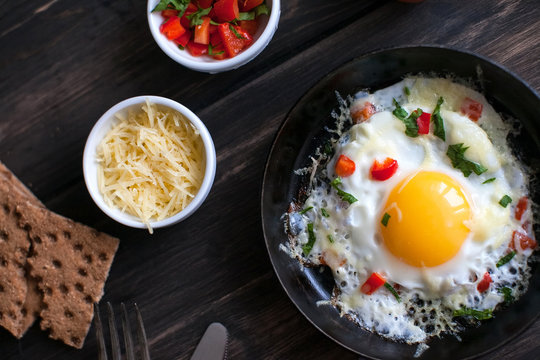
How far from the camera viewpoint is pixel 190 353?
2.69m

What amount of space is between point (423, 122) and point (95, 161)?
59.3 inches

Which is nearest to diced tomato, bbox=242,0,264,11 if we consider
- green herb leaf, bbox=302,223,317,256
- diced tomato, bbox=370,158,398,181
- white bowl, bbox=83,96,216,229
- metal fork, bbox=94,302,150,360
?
white bowl, bbox=83,96,216,229

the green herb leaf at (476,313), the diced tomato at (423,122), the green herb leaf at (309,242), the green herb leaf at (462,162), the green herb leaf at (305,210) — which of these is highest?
the diced tomato at (423,122)

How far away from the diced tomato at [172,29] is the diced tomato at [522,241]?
5.79 feet

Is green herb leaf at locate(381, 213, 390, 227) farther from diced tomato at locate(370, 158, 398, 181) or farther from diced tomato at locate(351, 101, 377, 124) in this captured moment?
diced tomato at locate(351, 101, 377, 124)

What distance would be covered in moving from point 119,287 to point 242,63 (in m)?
1.28

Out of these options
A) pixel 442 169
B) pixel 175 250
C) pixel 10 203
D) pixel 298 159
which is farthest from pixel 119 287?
pixel 442 169

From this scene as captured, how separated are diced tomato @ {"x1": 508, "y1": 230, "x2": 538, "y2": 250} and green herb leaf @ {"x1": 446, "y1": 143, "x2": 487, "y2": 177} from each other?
0.33 meters

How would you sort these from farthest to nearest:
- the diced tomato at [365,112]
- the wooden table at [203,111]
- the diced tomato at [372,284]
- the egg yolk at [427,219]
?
the wooden table at [203,111]
the diced tomato at [365,112]
the diced tomato at [372,284]
the egg yolk at [427,219]

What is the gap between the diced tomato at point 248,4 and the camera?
2463 millimetres

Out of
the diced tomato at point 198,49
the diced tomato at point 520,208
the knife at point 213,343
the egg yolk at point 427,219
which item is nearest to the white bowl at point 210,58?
the diced tomato at point 198,49

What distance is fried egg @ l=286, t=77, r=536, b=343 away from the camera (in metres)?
2.32

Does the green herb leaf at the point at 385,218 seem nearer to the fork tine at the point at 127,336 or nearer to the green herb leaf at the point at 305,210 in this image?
the green herb leaf at the point at 305,210

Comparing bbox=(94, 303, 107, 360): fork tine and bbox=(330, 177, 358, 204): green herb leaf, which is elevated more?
bbox=(330, 177, 358, 204): green herb leaf
